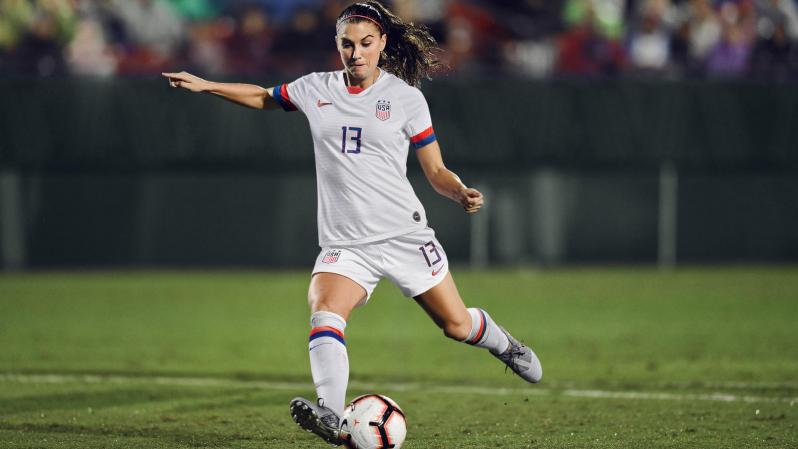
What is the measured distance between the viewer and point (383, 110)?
21.4ft

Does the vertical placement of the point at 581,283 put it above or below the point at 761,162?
below

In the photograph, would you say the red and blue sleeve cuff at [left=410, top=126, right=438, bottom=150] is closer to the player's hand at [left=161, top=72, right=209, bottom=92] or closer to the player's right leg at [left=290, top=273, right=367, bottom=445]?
the player's right leg at [left=290, top=273, right=367, bottom=445]

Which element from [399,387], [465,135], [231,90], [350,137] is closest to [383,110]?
[350,137]

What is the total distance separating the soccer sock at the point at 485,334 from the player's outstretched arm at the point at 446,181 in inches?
29.6

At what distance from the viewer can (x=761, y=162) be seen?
19.1m

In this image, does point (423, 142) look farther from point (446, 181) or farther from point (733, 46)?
point (733, 46)

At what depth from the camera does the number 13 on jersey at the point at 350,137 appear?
6.50m

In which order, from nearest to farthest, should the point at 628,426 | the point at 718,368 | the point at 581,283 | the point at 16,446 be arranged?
the point at 16,446 < the point at 628,426 < the point at 718,368 < the point at 581,283

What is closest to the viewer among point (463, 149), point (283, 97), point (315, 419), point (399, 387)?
point (315, 419)

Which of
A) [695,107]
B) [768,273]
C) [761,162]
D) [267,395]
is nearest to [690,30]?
[695,107]

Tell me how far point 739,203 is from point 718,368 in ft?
31.2

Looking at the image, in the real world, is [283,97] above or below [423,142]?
above

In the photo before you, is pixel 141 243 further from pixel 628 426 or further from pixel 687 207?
pixel 628 426

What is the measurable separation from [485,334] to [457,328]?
27cm
